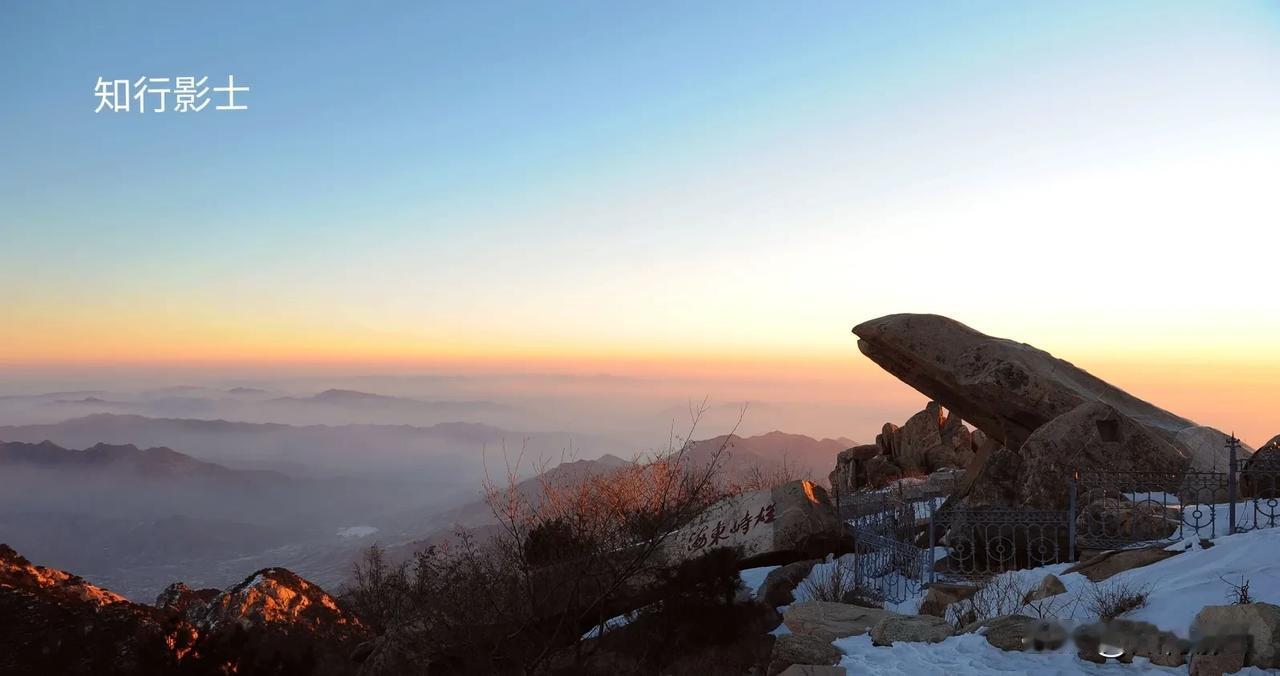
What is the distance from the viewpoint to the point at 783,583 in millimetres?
12781

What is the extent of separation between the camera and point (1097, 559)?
10.8m

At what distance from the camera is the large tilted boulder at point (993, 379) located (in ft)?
56.9

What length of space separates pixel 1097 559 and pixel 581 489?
32.1 feet

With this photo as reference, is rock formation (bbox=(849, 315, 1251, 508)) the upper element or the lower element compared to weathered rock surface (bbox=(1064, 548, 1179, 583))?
upper

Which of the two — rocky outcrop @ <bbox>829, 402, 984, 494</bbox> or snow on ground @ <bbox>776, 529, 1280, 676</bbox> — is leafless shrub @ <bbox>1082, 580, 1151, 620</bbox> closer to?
snow on ground @ <bbox>776, 529, 1280, 676</bbox>

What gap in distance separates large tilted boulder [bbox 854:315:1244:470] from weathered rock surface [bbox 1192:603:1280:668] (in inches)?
392

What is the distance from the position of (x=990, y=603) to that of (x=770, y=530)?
4064 mm

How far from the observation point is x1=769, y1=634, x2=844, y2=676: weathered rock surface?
333 inches

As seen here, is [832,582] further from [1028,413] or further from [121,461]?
[121,461]

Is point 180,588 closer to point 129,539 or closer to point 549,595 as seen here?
point 549,595

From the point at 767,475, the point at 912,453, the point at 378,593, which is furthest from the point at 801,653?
the point at 912,453

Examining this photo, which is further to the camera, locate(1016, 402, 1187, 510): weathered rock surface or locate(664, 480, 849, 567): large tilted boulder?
locate(1016, 402, 1187, 510): weathered rock surface

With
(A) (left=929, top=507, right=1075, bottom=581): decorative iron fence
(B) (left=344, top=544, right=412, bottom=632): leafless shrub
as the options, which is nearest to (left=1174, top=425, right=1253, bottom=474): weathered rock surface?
(A) (left=929, top=507, right=1075, bottom=581): decorative iron fence

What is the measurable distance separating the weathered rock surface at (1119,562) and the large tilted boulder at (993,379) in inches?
261
